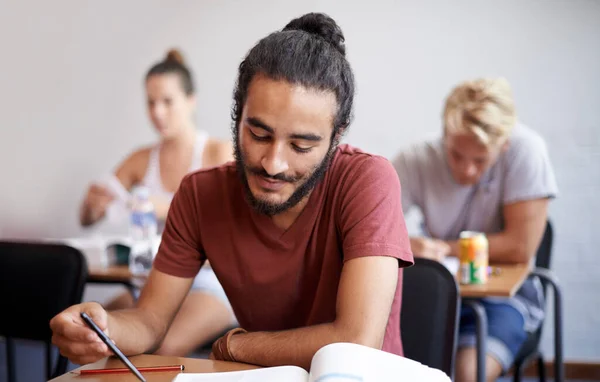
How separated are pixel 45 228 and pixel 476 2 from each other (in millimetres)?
2499

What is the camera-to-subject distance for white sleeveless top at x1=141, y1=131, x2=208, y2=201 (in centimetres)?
342

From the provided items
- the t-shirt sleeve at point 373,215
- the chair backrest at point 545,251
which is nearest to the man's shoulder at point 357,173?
the t-shirt sleeve at point 373,215

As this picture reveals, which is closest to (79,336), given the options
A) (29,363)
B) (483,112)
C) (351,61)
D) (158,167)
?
(483,112)

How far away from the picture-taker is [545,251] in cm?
271

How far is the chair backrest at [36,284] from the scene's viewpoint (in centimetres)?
201

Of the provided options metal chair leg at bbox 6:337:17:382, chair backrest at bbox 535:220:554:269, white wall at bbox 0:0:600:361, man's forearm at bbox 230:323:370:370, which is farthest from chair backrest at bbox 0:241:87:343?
white wall at bbox 0:0:600:361

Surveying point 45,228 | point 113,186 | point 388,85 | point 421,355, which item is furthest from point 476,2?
point 45,228

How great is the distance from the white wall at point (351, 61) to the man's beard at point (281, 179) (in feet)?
6.83

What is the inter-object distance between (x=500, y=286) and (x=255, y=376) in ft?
4.19

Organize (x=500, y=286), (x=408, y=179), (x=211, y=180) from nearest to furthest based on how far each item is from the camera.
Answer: (x=211, y=180)
(x=500, y=286)
(x=408, y=179)

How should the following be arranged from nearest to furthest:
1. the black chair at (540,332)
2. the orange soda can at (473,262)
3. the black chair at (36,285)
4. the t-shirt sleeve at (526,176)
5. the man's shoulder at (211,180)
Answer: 1. the man's shoulder at (211,180)
2. the black chair at (36,285)
3. the orange soda can at (473,262)
4. the black chair at (540,332)
5. the t-shirt sleeve at (526,176)

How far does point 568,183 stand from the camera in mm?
3303

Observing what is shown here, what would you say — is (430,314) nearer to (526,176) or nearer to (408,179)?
(526,176)

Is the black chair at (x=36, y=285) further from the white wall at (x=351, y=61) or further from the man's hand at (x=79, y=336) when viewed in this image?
the white wall at (x=351, y=61)
